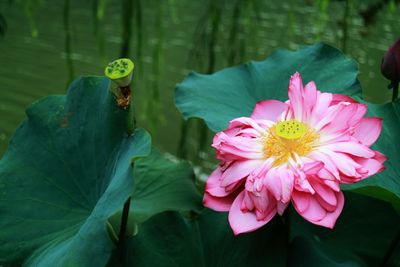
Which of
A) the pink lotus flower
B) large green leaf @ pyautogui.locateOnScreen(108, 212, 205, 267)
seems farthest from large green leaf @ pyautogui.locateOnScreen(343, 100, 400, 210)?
large green leaf @ pyautogui.locateOnScreen(108, 212, 205, 267)

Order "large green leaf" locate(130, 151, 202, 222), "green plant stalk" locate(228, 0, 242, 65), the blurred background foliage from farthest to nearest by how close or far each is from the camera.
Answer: the blurred background foliage, "green plant stalk" locate(228, 0, 242, 65), "large green leaf" locate(130, 151, 202, 222)

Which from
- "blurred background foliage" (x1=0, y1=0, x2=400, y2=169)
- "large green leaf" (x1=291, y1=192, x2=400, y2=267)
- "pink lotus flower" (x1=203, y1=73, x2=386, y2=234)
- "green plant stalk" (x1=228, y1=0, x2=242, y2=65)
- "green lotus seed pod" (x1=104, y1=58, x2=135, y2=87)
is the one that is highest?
"green lotus seed pod" (x1=104, y1=58, x2=135, y2=87)

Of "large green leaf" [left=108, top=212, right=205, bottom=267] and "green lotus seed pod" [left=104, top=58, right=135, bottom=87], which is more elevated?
"green lotus seed pod" [left=104, top=58, right=135, bottom=87]

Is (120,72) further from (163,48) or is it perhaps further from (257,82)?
(163,48)

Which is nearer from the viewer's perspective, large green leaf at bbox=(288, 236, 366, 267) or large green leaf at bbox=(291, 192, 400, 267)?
large green leaf at bbox=(288, 236, 366, 267)

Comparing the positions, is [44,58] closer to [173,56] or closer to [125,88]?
[173,56]

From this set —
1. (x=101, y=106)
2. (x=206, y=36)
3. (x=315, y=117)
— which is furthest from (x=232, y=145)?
(x=206, y=36)

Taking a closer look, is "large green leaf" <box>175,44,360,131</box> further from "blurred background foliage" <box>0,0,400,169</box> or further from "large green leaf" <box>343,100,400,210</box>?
"blurred background foliage" <box>0,0,400,169</box>
